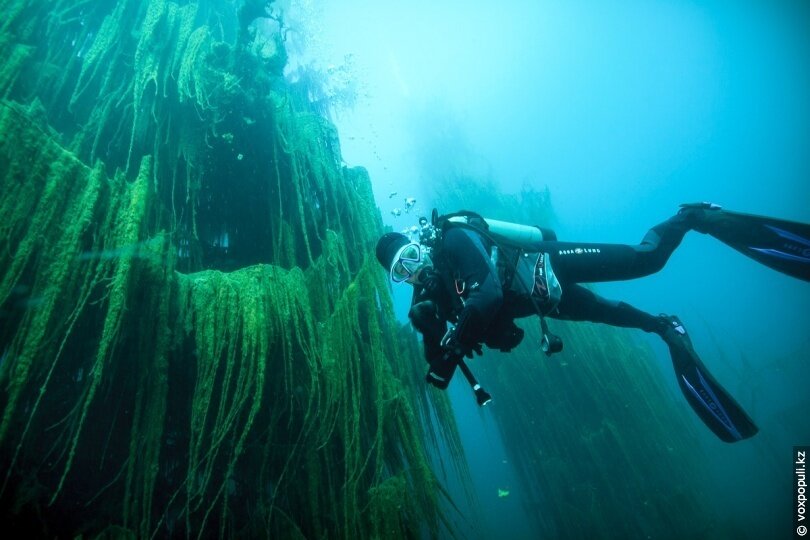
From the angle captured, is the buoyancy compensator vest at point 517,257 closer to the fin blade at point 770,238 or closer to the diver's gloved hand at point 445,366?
the diver's gloved hand at point 445,366

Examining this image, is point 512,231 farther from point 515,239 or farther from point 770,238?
point 770,238

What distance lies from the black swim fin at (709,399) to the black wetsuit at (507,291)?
20.0 inches

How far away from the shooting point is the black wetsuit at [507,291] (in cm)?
284

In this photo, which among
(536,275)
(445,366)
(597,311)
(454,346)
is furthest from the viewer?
(597,311)

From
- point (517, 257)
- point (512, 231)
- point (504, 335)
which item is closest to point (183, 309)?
point (504, 335)

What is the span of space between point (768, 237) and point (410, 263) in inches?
155

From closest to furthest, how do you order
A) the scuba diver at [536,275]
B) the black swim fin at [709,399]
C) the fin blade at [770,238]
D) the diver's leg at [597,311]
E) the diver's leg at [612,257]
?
the scuba diver at [536,275], the fin blade at [770,238], the black swim fin at [709,399], the diver's leg at [612,257], the diver's leg at [597,311]

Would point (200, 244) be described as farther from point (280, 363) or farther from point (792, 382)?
point (792, 382)

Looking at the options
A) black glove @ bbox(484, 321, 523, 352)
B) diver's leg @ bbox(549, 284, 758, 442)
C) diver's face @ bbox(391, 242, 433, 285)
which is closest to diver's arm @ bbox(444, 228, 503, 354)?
black glove @ bbox(484, 321, 523, 352)

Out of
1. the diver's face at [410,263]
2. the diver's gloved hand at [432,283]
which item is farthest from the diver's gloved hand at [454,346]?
the diver's face at [410,263]

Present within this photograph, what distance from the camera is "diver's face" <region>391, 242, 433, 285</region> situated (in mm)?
3914

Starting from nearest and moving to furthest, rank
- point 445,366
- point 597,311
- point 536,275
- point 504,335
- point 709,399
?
point 445,366, point 504,335, point 536,275, point 709,399, point 597,311

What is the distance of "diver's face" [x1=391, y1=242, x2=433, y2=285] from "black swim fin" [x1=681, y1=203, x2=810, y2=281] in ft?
11.4

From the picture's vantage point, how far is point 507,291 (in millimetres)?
3383
